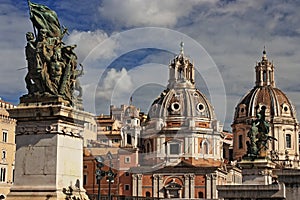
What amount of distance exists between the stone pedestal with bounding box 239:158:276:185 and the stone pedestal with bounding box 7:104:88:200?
22779 millimetres

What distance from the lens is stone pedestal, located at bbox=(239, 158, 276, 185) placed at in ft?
108

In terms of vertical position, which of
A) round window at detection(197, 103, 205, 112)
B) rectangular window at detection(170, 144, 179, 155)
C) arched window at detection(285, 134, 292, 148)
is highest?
round window at detection(197, 103, 205, 112)

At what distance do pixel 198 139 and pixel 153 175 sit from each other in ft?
40.6

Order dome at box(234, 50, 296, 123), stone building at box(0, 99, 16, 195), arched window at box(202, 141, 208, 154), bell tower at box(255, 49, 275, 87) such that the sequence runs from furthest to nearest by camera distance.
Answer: bell tower at box(255, 49, 275, 87) < dome at box(234, 50, 296, 123) < arched window at box(202, 141, 208, 154) < stone building at box(0, 99, 16, 195)

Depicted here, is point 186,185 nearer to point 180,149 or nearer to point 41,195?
point 180,149

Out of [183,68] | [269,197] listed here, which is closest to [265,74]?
[183,68]

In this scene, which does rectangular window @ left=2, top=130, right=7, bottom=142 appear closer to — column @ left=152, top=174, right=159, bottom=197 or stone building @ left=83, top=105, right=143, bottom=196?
stone building @ left=83, top=105, right=143, bottom=196

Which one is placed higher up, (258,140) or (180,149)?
(180,149)

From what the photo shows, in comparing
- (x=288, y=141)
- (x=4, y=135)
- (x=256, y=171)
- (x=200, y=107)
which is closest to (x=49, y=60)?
(x=256, y=171)

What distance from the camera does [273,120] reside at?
108 m

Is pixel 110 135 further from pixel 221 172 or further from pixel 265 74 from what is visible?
pixel 265 74

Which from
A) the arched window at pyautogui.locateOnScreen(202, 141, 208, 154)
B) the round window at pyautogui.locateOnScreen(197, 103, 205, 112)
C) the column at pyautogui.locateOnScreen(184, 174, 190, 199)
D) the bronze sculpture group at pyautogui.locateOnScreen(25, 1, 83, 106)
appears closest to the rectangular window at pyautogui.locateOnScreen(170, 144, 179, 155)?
the arched window at pyautogui.locateOnScreen(202, 141, 208, 154)

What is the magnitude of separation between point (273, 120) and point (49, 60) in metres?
99.9

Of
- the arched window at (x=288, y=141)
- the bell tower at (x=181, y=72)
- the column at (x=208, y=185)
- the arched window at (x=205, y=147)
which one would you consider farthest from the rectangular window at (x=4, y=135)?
the arched window at (x=288, y=141)
